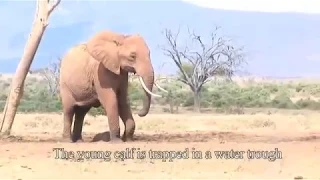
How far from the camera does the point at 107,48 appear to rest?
15680 mm

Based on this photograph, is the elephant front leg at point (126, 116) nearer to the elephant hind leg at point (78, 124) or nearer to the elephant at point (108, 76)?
the elephant at point (108, 76)

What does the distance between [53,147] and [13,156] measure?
109 cm

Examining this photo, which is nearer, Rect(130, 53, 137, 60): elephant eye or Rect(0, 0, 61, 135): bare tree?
Rect(130, 53, 137, 60): elephant eye

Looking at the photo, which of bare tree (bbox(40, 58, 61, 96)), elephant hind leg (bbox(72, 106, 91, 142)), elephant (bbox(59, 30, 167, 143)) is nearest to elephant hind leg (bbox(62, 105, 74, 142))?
elephant (bbox(59, 30, 167, 143))

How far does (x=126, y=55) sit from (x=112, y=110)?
1.13 metres

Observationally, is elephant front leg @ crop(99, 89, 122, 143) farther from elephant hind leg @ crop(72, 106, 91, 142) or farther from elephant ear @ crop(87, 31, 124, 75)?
elephant hind leg @ crop(72, 106, 91, 142)

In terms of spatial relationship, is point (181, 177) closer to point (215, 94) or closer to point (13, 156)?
point (13, 156)

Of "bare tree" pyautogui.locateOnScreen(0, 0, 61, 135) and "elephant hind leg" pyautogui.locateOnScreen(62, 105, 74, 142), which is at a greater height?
"bare tree" pyautogui.locateOnScreen(0, 0, 61, 135)

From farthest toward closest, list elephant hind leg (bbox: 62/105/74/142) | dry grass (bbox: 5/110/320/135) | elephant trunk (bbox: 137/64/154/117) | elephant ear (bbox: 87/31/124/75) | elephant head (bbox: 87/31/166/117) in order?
dry grass (bbox: 5/110/320/135) < elephant hind leg (bbox: 62/105/74/142) < elephant ear (bbox: 87/31/124/75) < elephant head (bbox: 87/31/166/117) < elephant trunk (bbox: 137/64/154/117)

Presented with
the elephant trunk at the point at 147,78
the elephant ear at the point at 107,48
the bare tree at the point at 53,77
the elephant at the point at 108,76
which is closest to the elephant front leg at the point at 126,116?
the elephant at the point at 108,76

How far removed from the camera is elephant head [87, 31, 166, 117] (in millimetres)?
14789

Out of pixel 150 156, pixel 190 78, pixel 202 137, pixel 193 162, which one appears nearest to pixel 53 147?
pixel 150 156

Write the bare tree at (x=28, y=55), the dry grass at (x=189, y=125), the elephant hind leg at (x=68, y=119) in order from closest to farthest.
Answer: the elephant hind leg at (x=68, y=119) < the bare tree at (x=28, y=55) < the dry grass at (x=189, y=125)

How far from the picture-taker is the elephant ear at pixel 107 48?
15.4 meters
